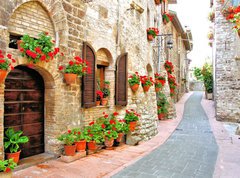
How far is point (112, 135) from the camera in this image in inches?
254

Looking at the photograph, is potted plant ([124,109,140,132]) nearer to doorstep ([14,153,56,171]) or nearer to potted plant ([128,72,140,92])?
potted plant ([128,72,140,92])

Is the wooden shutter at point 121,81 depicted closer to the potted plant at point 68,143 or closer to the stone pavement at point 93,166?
the stone pavement at point 93,166

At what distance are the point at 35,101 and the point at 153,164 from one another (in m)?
3.36

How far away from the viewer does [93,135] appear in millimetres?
5793

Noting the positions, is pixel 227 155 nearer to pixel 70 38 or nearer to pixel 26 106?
pixel 70 38

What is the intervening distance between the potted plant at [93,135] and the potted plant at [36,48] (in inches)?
89.1

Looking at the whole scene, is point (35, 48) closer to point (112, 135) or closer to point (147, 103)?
point (112, 135)

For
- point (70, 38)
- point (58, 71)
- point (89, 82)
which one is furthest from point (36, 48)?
point (89, 82)

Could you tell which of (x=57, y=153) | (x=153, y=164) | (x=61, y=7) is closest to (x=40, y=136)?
(x=57, y=153)

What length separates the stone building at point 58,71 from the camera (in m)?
4.46

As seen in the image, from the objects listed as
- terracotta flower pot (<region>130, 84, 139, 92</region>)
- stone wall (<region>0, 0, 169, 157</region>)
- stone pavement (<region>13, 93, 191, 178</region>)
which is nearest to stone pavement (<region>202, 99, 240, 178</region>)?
stone pavement (<region>13, 93, 191, 178</region>)

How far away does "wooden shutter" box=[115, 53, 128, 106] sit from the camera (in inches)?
287

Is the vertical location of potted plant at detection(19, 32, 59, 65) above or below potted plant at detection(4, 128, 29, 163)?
above

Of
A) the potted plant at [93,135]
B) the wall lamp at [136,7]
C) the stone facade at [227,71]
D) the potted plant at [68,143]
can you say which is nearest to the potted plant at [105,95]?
the potted plant at [93,135]
